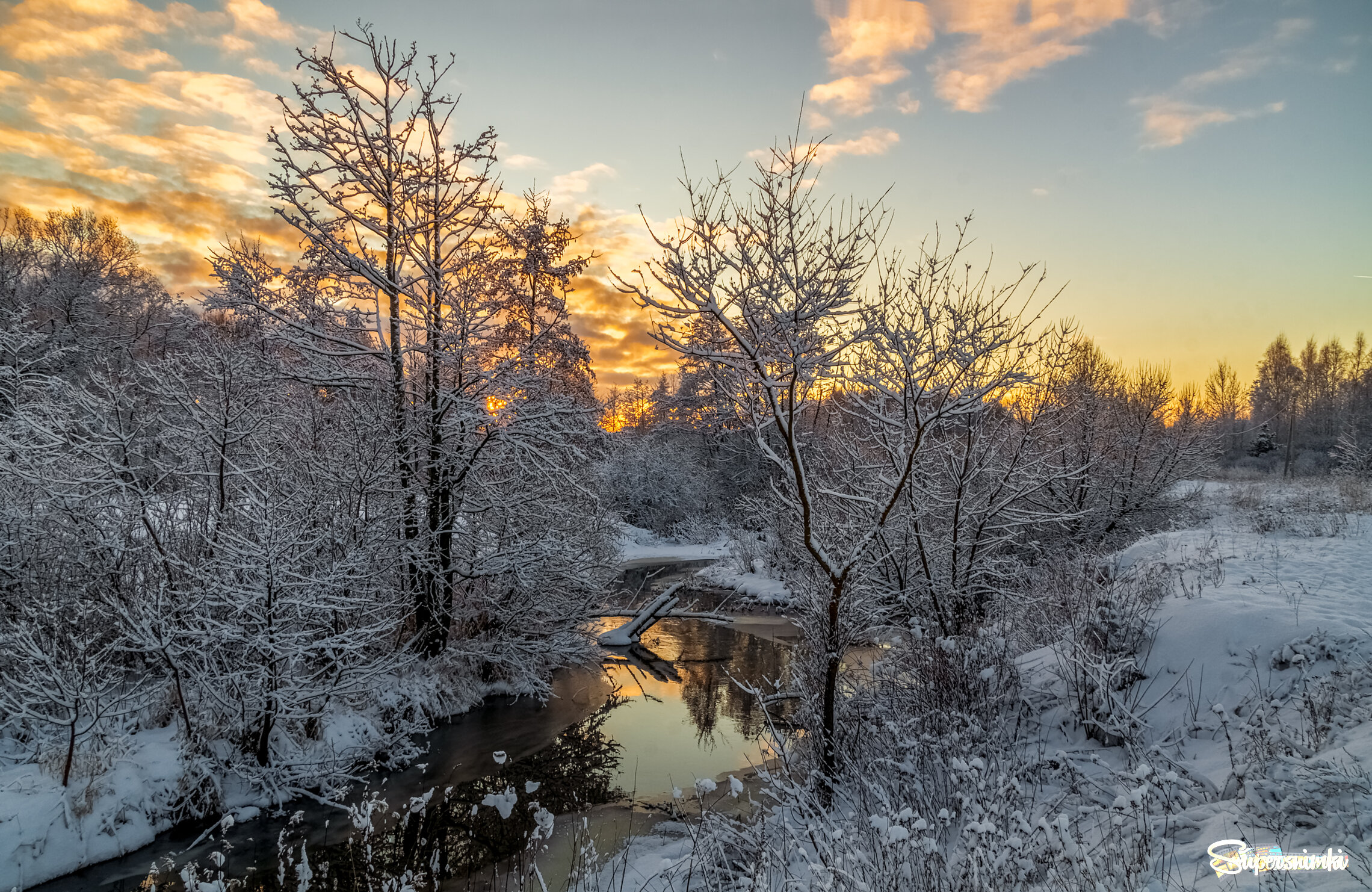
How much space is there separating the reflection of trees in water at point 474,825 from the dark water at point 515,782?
0.02 metres

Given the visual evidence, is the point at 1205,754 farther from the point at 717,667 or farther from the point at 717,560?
the point at 717,560

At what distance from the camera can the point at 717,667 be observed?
12992mm

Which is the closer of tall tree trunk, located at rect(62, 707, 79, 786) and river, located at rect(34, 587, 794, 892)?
river, located at rect(34, 587, 794, 892)

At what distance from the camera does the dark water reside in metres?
6.09

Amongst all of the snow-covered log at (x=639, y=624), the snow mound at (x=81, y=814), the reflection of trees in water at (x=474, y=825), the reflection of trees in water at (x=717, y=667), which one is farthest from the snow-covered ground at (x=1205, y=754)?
the snow-covered log at (x=639, y=624)

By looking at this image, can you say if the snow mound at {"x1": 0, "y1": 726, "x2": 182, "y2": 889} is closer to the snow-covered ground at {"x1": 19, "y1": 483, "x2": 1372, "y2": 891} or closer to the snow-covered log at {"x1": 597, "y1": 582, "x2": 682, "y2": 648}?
the snow-covered ground at {"x1": 19, "y1": 483, "x2": 1372, "y2": 891}

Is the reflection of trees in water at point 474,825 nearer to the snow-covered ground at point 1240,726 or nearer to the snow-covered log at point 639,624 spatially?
the snow-covered ground at point 1240,726

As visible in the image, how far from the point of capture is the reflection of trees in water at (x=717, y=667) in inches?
411

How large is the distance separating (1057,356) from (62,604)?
1495cm

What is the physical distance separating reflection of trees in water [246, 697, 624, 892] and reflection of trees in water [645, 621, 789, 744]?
194 cm

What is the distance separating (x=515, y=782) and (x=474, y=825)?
3.94 ft

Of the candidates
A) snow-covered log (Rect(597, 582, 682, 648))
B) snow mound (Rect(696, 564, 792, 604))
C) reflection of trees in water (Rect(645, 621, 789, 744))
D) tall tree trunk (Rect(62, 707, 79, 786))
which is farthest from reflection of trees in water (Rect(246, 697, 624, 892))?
snow mound (Rect(696, 564, 792, 604))
